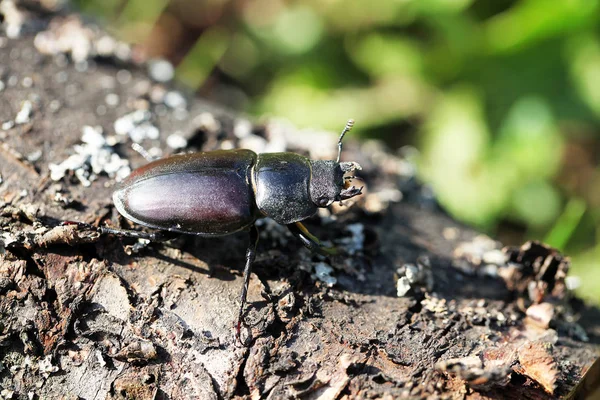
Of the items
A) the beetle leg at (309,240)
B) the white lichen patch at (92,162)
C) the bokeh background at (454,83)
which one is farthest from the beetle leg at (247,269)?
the bokeh background at (454,83)

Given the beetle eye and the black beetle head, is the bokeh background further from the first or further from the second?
the beetle eye

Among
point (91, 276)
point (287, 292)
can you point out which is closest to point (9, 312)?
point (91, 276)

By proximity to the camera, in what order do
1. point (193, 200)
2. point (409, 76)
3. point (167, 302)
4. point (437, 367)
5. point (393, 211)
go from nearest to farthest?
point (437, 367) → point (167, 302) → point (193, 200) → point (393, 211) → point (409, 76)

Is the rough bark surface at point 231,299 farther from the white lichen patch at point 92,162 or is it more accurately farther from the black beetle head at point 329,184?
the black beetle head at point 329,184

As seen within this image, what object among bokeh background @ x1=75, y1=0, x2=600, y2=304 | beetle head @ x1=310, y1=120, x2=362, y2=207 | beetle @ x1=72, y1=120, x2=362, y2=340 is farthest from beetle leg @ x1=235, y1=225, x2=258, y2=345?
bokeh background @ x1=75, y1=0, x2=600, y2=304

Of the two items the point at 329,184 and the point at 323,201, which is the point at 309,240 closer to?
the point at 323,201

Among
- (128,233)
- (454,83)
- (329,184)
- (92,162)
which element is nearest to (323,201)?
(329,184)

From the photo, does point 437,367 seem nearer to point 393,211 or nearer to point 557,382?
point 557,382

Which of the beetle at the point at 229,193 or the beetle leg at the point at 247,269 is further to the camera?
the beetle at the point at 229,193
